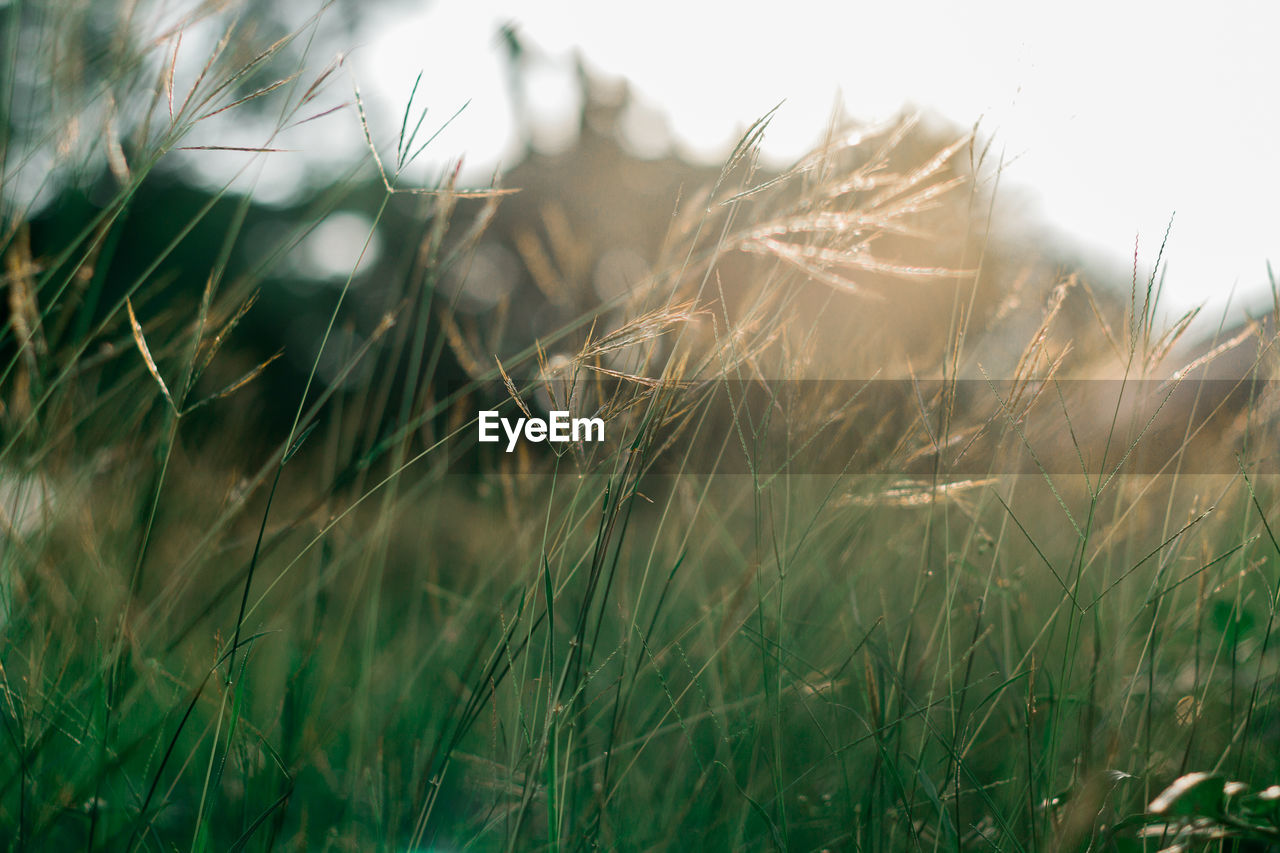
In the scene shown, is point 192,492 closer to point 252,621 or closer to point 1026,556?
point 252,621

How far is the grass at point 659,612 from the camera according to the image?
72 cm

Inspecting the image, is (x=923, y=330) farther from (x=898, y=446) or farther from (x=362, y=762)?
(x=362, y=762)

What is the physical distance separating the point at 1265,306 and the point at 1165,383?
461mm

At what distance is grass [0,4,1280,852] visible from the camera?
715mm

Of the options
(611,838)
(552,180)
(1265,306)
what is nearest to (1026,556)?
(1265,306)

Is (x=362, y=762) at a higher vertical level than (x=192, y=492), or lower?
lower

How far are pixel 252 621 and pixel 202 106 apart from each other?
3.84 ft

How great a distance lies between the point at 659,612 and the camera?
1074 millimetres

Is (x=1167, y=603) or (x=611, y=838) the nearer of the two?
(x=611, y=838)

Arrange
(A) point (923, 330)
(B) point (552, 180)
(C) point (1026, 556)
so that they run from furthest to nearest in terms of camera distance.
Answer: (B) point (552, 180) < (A) point (923, 330) < (C) point (1026, 556)

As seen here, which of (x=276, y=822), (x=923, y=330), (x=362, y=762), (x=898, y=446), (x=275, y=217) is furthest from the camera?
(x=275, y=217)

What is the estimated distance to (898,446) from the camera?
867 mm

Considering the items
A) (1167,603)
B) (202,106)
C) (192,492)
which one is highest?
(202,106)

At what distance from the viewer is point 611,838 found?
2.85 feet
